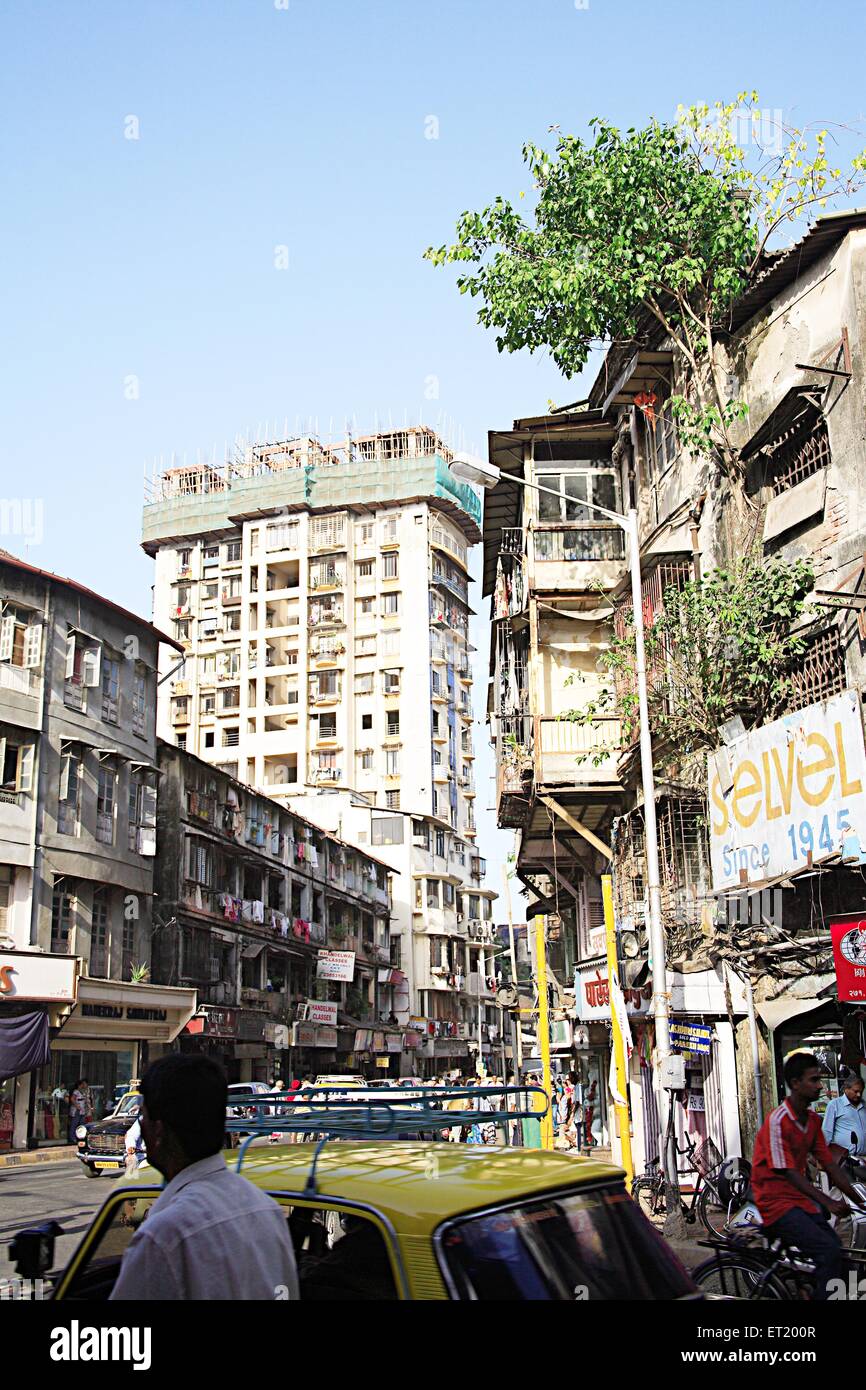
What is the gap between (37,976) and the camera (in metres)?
34.9

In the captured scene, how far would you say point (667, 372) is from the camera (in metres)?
24.5

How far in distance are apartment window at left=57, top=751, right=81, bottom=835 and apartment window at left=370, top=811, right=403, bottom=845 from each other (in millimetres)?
41631

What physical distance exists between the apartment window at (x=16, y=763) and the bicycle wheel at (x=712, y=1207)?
24.7 m

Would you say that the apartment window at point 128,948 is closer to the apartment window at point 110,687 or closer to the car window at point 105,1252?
the apartment window at point 110,687

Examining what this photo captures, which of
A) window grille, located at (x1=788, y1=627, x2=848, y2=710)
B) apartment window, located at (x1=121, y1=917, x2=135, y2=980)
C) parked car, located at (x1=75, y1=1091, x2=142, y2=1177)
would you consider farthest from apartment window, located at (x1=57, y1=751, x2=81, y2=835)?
window grille, located at (x1=788, y1=627, x2=848, y2=710)

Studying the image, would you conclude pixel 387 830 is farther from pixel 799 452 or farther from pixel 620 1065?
pixel 799 452

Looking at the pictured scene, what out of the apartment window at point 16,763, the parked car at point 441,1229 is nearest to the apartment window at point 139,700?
the apartment window at point 16,763

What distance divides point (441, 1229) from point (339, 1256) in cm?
78

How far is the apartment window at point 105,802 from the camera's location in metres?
39.4

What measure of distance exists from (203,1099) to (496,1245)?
1.07 metres

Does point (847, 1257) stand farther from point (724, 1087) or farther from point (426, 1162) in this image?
point (724, 1087)

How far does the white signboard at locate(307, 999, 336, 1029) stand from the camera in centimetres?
5650

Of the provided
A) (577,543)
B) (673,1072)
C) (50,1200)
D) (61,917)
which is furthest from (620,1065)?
(61,917)

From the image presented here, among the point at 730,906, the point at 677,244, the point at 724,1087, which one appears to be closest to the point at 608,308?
the point at 677,244
